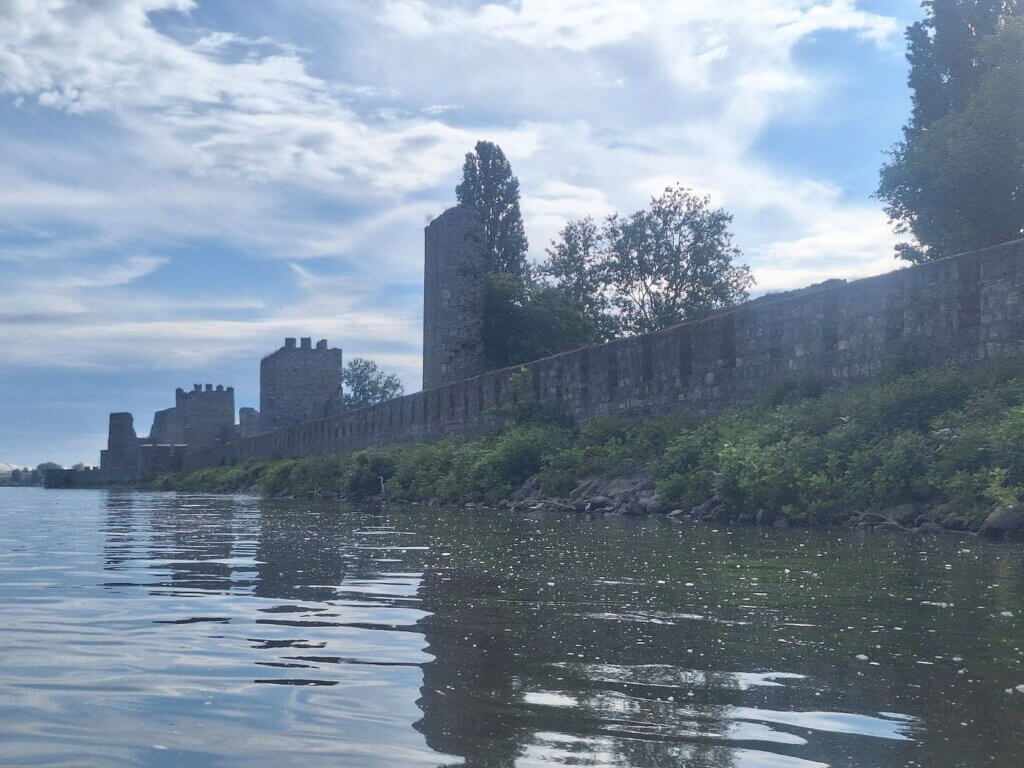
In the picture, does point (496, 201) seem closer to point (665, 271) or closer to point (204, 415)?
point (665, 271)

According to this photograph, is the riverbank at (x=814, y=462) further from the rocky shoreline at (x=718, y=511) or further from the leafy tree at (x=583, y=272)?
the leafy tree at (x=583, y=272)

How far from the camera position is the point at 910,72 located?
31094mm

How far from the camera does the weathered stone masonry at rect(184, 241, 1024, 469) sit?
11.0 meters

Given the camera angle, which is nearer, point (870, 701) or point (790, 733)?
point (790, 733)

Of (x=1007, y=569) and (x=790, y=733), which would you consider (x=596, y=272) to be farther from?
(x=790, y=733)

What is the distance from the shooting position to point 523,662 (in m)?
3.42

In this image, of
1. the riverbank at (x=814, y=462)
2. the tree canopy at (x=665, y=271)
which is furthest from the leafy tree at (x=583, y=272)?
the riverbank at (x=814, y=462)

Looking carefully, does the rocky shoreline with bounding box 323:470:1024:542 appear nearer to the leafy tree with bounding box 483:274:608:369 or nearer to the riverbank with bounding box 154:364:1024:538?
the riverbank with bounding box 154:364:1024:538

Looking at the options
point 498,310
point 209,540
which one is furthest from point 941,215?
point 209,540

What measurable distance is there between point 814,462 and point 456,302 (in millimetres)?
23991

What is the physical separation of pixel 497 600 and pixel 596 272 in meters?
38.9

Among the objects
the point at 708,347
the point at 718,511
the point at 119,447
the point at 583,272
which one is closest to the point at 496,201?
the point at 583,272

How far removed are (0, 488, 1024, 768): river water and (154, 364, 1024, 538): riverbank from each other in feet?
6.52

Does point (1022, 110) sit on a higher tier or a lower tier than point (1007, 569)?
higher
